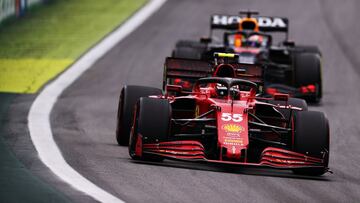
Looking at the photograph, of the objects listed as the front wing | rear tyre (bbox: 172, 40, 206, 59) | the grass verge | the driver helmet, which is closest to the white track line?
the grass verge

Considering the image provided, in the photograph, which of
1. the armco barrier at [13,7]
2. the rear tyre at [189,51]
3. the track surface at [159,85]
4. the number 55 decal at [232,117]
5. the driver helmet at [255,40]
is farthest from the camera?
the armco barrier at [13,7]

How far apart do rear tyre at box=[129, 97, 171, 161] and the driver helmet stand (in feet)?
37.5

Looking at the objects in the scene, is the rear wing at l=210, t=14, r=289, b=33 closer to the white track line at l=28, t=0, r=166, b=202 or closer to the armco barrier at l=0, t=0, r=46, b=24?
the white track line at l=28, t=0, r=166, b=202

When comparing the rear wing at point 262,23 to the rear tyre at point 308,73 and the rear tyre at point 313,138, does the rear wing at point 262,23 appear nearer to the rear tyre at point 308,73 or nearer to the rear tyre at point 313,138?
the rear tyre at point 308,73

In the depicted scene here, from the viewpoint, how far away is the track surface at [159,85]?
13391 millimetres

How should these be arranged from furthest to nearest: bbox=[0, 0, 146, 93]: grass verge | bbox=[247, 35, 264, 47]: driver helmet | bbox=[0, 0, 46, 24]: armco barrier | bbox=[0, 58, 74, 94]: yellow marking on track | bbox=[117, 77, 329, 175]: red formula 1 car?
bbox=[0, 0, 46, 24]: armco barrier → bbox=[247, 35, 264, 47]: driver helmet → bbox=[0, 0, 146, 93]: grass verge → bbox=[0, 58, 74, 94]: yellow marking on track → bbox=[117, 77, 329, 175]: red formula 1 car

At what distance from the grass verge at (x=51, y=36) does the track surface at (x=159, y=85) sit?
91 cm

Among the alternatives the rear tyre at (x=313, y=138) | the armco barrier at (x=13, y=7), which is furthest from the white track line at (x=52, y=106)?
the rear tyre at (x=313, y=138)

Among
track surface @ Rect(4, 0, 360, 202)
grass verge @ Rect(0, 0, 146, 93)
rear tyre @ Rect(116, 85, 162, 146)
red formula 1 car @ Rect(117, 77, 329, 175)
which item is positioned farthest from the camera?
grass verge @ Rect(0, 0, 146, 93)

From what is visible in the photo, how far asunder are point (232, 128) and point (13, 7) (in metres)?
19.3

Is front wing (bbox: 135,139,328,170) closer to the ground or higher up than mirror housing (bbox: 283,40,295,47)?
closer to the ground

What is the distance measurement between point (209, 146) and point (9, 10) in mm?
18270

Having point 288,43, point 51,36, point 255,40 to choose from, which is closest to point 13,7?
point 51,36

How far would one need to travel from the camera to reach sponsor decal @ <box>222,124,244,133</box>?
15031mm
